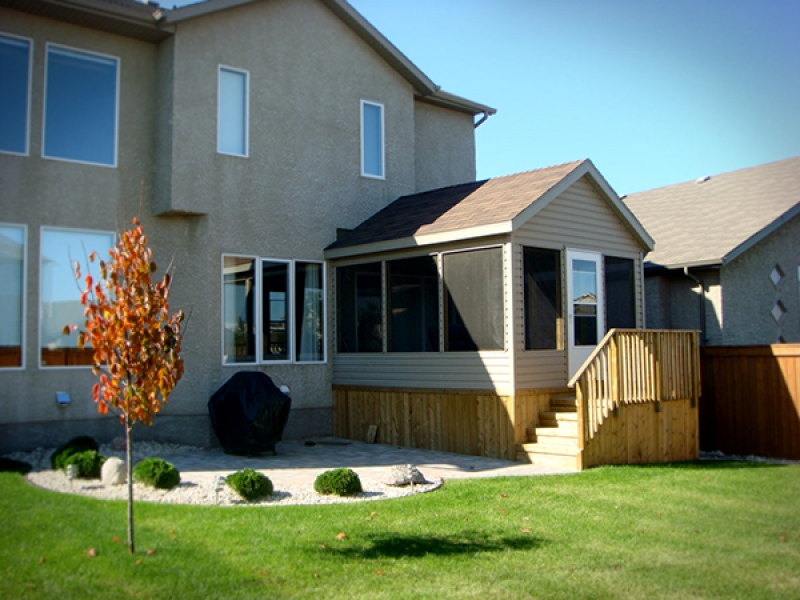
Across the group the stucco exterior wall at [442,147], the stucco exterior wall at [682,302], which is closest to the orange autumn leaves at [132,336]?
the stucco exterior wall at [442,147]

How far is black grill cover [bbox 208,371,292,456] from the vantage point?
11.5 meters

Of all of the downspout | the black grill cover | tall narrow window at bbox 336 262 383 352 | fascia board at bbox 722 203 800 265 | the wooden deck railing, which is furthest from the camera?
the downspout

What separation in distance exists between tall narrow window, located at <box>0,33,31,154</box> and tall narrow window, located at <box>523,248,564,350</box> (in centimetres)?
740

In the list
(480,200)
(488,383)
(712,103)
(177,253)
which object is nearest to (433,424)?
(488,383)

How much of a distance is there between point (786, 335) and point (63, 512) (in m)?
14.2

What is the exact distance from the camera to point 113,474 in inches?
341

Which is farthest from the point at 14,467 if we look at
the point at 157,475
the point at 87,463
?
the point at 157,475

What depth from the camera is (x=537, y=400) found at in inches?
462

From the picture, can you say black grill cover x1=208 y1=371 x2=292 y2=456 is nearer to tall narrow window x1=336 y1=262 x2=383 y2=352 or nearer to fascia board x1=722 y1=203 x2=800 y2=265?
tall narrow window x1=336 y1=262 x2=383 y2=352

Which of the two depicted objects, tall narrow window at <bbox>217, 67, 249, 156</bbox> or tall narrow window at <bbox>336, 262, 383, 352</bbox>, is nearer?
tall narrow window at <bbox>217, 67, 249, 156</bbox>

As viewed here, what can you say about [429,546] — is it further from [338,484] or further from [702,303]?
[702,303]

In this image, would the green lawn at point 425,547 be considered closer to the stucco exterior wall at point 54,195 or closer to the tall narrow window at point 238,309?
the stucco exterior wall at point 54,195

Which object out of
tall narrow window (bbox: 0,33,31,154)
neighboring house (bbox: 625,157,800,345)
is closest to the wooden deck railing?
neighboring house (bbox: 625,157,800,345)

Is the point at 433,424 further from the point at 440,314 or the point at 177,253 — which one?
the point at 177,253
